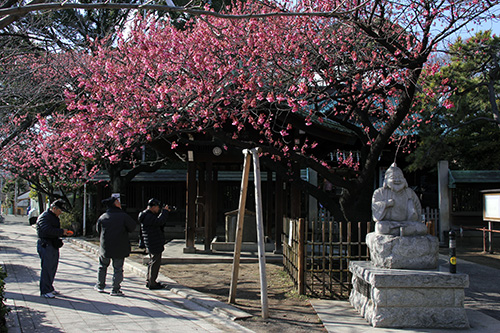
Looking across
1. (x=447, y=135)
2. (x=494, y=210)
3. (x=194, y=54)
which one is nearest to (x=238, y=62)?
(x=194, y=54)

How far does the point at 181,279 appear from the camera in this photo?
996 centimetres

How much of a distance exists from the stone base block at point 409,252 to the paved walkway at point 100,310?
7.61ft

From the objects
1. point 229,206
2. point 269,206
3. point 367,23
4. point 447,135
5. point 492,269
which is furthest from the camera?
point 229,206

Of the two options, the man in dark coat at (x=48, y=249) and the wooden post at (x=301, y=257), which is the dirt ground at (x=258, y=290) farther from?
the man in dark coat at (x=48, y=249)

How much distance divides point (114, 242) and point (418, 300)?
515 centimetres

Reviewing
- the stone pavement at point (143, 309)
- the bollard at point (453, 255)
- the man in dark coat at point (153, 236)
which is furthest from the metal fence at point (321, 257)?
the man in dark coat at point (153, 236)

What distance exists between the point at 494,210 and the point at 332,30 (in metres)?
8.42

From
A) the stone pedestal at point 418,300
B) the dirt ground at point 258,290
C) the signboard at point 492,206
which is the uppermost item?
the signboard at point 492,206

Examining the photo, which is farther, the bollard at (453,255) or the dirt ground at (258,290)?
the bollard at (453,255)

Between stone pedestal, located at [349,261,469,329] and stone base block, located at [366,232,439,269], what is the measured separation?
1.01 ft

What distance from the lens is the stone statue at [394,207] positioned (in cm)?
653

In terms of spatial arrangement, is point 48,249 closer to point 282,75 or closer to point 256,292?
point 256,292

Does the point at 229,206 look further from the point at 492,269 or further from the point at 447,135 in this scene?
the point at 492,269

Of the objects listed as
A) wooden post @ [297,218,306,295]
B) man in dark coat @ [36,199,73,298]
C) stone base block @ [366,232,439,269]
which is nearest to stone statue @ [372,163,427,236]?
stone base block @ [366,232,439,269]
